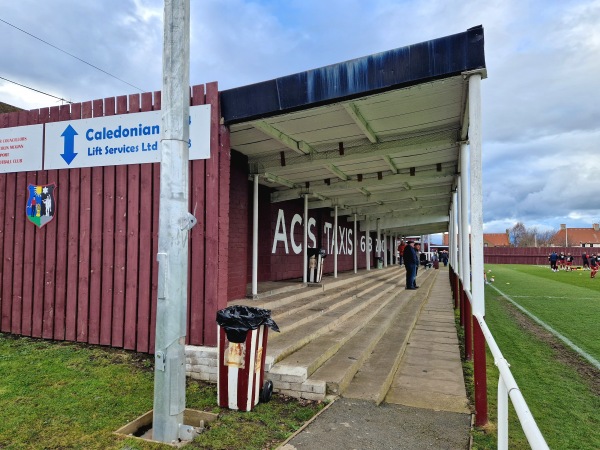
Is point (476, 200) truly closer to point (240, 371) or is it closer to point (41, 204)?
point (240, 371)

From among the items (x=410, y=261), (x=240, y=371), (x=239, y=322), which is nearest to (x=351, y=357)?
(x=240, y=371)

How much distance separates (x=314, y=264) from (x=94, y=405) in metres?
6.40

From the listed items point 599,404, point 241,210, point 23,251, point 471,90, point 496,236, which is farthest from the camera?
point 496,236

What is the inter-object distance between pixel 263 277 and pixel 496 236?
111440 mm

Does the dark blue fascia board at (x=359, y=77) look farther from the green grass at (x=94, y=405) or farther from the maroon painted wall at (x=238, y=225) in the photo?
the green grass at (x=94, y=405)

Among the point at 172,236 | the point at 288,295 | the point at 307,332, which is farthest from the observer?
the point at 288,295

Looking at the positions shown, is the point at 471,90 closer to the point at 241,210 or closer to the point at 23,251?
the point at 241,210

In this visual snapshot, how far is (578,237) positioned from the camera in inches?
4045

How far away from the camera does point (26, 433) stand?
11.1 feet

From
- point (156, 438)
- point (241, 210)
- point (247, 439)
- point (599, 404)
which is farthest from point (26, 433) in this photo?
point (599, 404)

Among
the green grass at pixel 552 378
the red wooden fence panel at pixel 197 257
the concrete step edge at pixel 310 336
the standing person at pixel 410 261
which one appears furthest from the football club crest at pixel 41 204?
the standing person at pixel 410 261

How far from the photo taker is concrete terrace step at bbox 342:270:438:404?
13.9ft

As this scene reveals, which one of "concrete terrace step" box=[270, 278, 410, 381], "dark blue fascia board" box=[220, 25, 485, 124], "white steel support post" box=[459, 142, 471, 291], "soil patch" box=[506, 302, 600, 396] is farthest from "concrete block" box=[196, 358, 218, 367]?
"soil patch" box=[506, 302, 600, 396]

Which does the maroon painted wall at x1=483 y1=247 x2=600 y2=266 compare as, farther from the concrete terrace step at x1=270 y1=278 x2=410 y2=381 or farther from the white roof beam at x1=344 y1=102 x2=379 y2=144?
the white roof beam at x1=344 y1=102 x2=379 y2=144
